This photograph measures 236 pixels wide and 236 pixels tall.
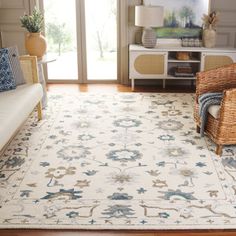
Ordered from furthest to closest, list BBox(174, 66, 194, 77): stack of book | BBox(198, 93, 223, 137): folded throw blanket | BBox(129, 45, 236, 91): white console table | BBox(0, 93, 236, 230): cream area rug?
1. BBox(174, 66, 194, 77): stack of book
2. BBox(129, 45, 236, 91): white console table
3. BBox(198, 93, 223, 137): folded throw blanket
4. BBox(0, 93, 236, 230): cream area rug

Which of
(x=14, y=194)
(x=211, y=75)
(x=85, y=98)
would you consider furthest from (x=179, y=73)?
(x=14, y=194)

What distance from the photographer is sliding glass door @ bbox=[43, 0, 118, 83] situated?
5727 mm

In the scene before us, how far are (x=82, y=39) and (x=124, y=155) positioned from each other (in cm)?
292

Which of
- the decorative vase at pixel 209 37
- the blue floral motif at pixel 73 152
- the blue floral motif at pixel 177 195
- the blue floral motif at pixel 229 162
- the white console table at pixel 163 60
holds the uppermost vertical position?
the decorative vase at pixel 209 37

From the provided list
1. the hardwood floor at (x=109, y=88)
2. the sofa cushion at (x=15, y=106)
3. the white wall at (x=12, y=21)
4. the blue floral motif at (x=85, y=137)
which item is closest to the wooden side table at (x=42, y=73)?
the sofa cushion at (x=15, y=106)

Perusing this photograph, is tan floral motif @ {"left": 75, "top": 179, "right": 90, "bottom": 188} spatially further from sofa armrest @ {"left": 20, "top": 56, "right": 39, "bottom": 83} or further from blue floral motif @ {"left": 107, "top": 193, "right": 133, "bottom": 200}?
sofa armrest @ {"left": 20, "top": 56, "right": 39, "bottom": 83}

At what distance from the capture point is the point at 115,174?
306 centimetres

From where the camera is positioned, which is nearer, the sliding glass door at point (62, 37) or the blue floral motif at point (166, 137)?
the blue floral motif at point (166, 137)

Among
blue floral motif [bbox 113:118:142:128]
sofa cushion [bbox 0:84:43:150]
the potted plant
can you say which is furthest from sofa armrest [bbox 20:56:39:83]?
blue floral motif [bbox 113:118:142:128]

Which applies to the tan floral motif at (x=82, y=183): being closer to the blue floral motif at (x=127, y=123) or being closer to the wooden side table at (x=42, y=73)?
the blue floral motif at (x=127, y=123)

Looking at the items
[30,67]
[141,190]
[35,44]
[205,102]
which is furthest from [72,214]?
[35,44]

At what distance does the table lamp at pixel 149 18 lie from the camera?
5203 millimetres

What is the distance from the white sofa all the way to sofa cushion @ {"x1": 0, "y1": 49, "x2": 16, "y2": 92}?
66mm

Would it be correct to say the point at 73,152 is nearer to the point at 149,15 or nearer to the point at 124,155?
the point at 124,155
